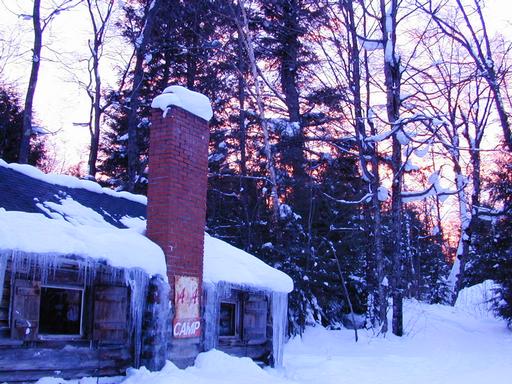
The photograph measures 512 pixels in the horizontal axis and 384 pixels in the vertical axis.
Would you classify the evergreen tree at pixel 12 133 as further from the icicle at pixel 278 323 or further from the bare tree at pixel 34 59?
the icicle at pixel 278 323

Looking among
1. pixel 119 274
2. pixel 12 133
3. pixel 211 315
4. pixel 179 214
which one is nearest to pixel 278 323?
pixel 211 315

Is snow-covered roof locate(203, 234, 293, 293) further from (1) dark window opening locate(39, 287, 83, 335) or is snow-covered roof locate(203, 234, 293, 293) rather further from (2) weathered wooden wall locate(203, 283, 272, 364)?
(1) dark window opening locate(39, 287, 83, 335)

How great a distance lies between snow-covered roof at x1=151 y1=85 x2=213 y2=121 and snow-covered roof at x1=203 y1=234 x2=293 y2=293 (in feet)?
7.86

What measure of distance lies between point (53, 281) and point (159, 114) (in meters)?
2.96

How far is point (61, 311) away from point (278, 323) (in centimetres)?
469

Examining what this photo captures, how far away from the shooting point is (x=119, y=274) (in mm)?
7344

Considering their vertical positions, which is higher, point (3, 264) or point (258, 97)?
point (258, 97)

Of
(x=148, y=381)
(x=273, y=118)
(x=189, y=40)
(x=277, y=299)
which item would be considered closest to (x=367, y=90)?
(x=273, y=118)

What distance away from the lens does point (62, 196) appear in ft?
28.6

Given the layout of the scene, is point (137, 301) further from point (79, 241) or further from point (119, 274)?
point (79, 241)

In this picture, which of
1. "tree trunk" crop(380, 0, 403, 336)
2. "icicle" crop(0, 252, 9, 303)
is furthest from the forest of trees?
"icicle" crop(0, 252, 9, 303)

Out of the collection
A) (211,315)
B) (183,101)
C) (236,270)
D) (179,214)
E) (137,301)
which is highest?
(183,101)

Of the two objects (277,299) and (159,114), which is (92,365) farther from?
(277,299)

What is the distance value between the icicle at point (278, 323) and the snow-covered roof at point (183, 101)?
374cm
